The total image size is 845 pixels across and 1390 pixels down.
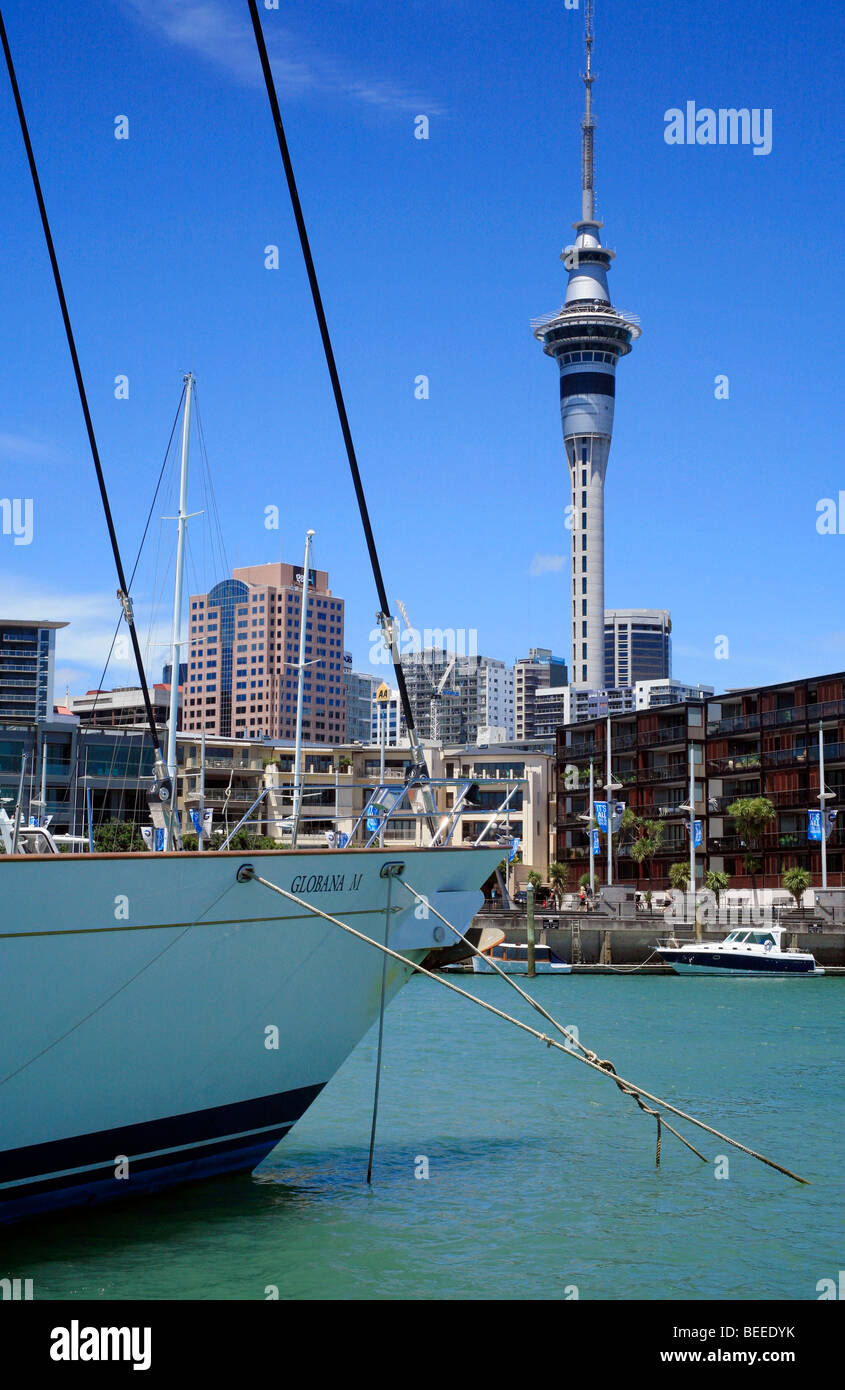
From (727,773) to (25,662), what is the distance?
370 ft

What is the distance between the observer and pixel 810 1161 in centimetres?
1980

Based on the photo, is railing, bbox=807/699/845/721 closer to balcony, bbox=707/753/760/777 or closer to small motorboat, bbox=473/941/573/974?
balcony, bbox=707/753/760/777

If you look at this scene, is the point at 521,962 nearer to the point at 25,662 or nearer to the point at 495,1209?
the point at 495,1209

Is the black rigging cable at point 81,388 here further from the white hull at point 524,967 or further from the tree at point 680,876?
the tree at point 680,876

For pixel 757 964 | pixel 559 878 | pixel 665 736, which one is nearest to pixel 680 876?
pixel 665 736

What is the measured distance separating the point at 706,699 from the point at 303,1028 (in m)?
74.2

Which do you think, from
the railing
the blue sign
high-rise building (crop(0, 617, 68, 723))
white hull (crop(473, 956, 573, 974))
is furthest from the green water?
high-rise building (crop(0, 617, 68, 723))

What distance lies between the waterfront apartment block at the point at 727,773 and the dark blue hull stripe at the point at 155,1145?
2547 inches

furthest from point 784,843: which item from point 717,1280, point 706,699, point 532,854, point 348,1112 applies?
point 717,1280

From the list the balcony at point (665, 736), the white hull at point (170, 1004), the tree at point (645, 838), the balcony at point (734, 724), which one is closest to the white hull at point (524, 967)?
the tree at point (645, 838)

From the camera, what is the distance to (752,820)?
257 ft

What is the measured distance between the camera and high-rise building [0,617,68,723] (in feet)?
548
